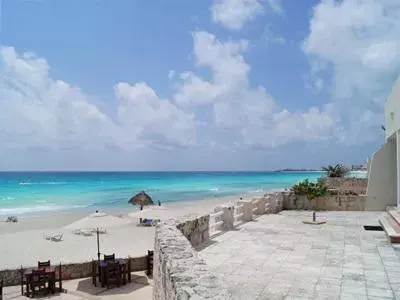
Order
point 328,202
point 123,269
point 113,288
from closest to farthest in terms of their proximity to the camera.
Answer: point 113,288
point 123,269
point 328,202

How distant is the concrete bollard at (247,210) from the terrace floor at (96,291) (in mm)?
3747

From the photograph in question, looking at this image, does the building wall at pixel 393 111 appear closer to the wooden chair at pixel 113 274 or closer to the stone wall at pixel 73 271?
the stone wall at pixel 73 271

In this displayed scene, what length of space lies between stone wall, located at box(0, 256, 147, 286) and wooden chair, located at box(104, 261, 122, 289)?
1182 millimetres

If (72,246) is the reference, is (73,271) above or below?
above

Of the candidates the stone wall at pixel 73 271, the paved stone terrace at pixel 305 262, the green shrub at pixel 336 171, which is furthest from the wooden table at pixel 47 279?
the green shrub at pixel 336 171

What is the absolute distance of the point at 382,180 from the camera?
1673 centimetres

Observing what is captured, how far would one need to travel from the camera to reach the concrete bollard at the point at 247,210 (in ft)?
42.2

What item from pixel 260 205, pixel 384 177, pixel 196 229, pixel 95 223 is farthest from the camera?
pixel 384 177

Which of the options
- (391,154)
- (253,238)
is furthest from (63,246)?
(391,154)

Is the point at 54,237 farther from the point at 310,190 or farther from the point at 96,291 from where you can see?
the point at 310,190

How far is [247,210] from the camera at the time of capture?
516 inches

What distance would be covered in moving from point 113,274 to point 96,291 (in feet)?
2.01

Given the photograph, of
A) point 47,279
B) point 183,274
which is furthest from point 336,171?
point 183,274

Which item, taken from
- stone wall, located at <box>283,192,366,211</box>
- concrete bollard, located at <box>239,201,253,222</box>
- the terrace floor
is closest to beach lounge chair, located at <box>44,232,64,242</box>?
the terrace floor
